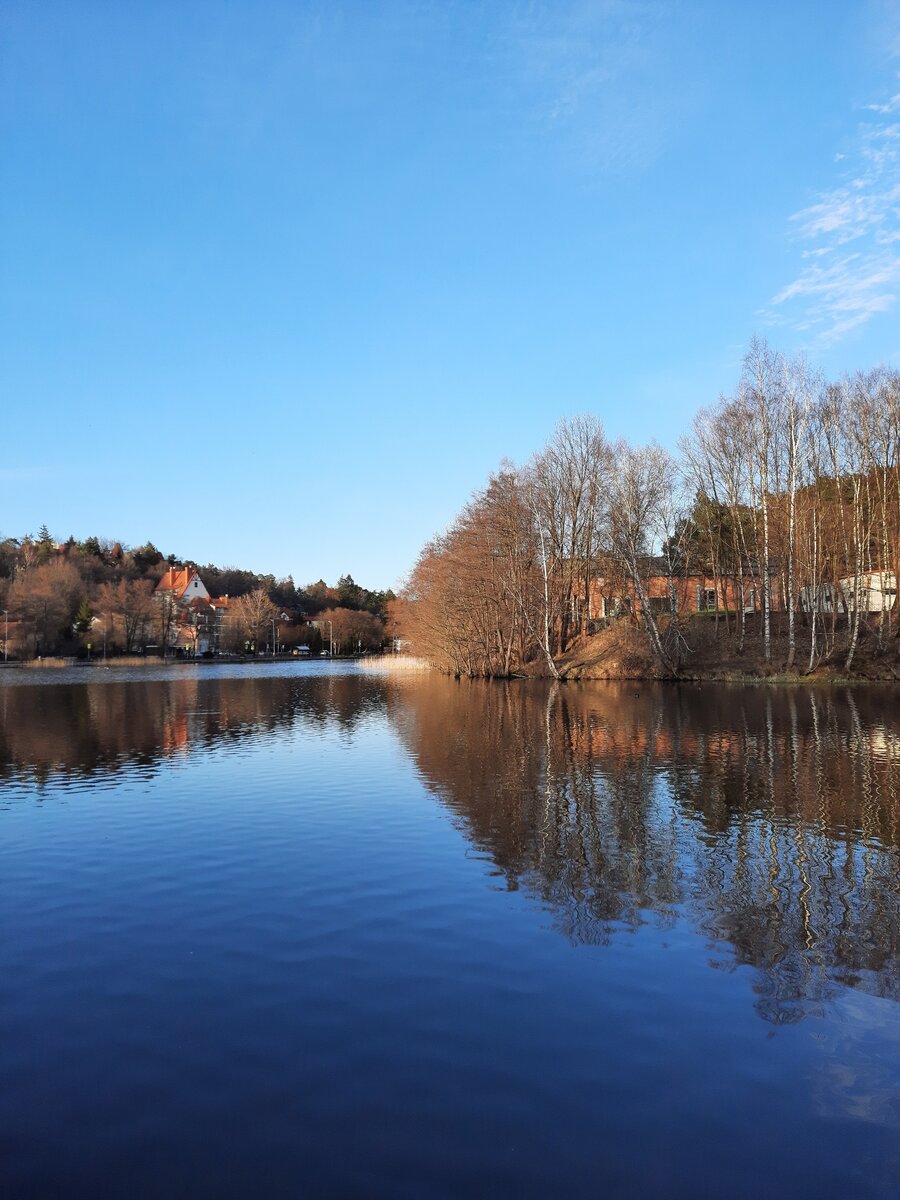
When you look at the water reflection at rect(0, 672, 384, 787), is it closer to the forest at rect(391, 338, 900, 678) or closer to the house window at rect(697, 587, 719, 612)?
the forest at rect(391, 338, 900, 678)

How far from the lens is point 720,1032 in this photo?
263 inches

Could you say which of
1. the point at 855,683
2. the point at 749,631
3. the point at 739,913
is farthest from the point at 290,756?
the point at 749,631

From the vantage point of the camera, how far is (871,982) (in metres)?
7.52

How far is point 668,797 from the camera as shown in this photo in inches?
632

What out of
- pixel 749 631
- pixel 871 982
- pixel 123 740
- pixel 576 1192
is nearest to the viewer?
pixel 576 1192

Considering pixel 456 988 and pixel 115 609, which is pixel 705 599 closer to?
pixel 456 988

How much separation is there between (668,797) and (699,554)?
1942 inches

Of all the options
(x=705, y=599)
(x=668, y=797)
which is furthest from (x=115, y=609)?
(x=668, y=797)

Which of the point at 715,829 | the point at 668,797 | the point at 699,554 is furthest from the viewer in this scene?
the point at 699,554

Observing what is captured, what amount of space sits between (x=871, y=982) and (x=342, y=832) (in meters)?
8.77

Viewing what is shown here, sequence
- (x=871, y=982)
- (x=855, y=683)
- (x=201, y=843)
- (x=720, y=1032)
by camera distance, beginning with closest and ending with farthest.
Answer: (x=720, y=1032) → (x=871, y=982) → (x=201, y=843) → (x=855, y=683)

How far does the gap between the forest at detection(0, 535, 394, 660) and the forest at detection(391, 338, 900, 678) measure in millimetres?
63037

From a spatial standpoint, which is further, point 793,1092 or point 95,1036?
point 95,1036

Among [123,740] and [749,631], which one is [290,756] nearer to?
[123,740]
